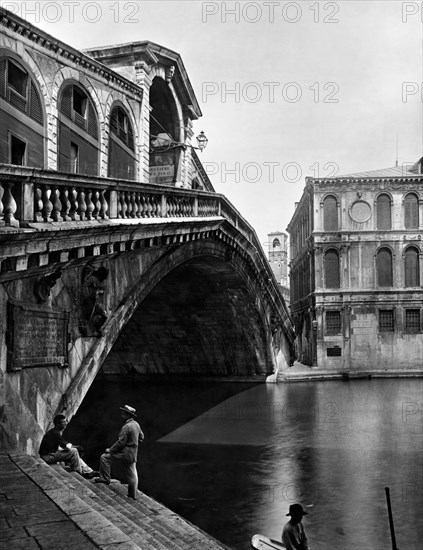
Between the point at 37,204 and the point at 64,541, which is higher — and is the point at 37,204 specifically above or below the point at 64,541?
above

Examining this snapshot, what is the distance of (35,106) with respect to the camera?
12609 mm

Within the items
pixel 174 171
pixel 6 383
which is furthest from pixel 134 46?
pixel 6 383

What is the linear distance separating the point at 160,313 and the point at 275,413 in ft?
28.3

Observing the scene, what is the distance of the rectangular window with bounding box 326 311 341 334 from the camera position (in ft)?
125

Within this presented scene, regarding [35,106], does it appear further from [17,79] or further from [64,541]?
[64,541]

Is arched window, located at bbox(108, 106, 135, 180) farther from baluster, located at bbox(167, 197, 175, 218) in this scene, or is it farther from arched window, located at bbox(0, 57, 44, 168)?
arched window, located at bbox(0, 57, 44, 168)

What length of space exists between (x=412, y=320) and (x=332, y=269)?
6.06m

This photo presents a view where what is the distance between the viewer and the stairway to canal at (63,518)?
470 cm

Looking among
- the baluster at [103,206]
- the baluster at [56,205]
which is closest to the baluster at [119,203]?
the baluster at [103,206]

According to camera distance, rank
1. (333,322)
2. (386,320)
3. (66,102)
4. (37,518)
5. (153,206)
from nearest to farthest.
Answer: (37,518), (153,206), (66,102), (386,320), (333,322)

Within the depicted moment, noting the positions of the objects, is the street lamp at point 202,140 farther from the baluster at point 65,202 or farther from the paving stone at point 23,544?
the paving stone at point 23,544

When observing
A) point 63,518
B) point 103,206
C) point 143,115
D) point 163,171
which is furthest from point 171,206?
point 63,518

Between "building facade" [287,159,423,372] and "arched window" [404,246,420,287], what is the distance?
62mm

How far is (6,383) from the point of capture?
816cm
